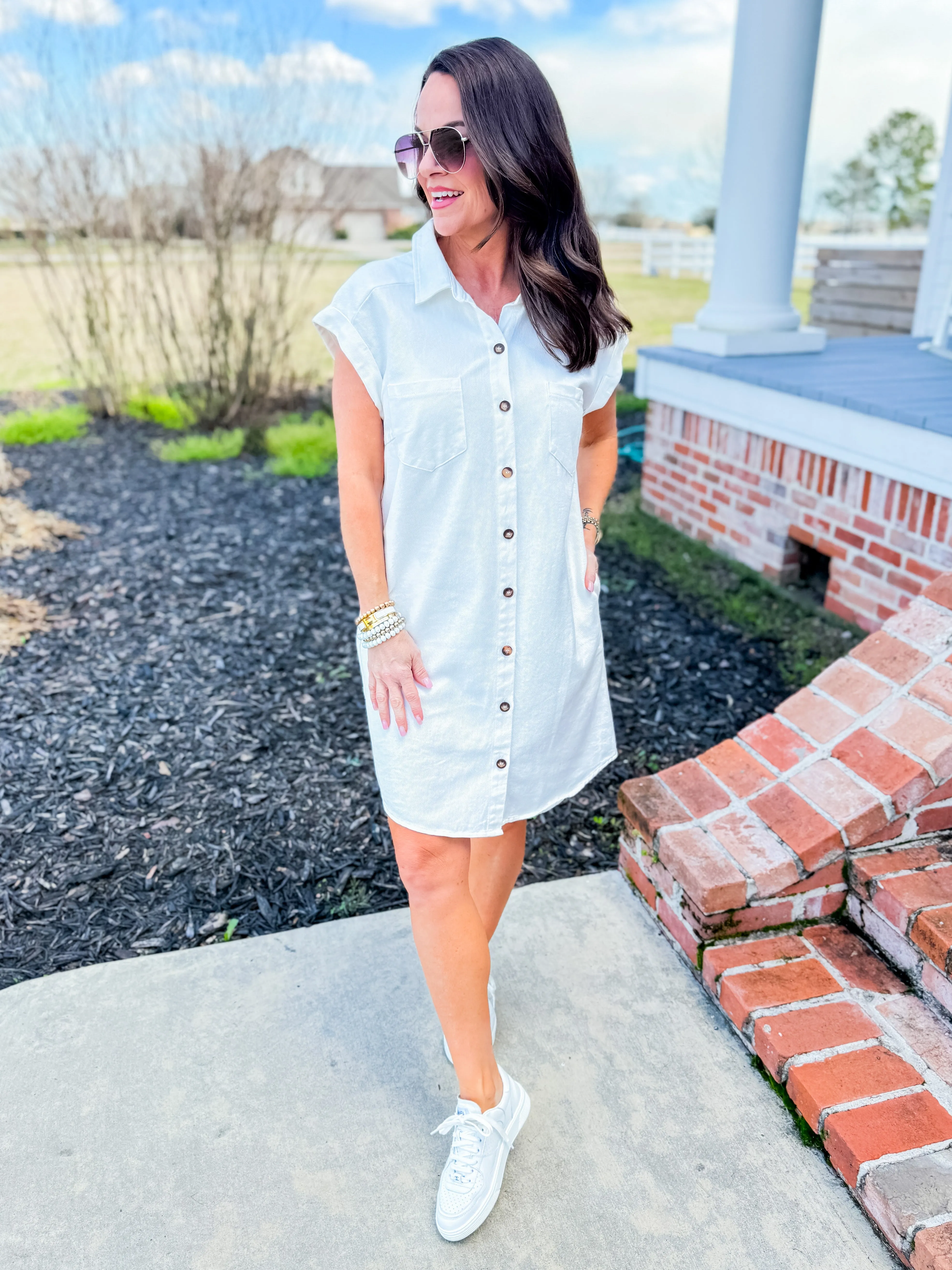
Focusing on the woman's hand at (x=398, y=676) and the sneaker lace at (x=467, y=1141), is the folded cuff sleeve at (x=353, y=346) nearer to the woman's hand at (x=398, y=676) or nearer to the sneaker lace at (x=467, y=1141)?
the woman's hand at (x=398, y=676)

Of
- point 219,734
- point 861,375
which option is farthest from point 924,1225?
point 861,375

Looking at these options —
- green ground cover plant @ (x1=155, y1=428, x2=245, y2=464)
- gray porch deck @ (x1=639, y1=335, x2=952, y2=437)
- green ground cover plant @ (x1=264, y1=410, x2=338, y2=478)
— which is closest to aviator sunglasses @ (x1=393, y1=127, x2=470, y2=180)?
gray porch deck @ (x1=639, y1=335, x2=952, y2=437)

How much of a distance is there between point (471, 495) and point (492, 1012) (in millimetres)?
1042

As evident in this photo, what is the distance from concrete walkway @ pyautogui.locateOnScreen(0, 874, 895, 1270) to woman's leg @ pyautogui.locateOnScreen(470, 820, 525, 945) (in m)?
0.26

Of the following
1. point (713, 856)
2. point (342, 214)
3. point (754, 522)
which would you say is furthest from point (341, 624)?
point (342, 214)

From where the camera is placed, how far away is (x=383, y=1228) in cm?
141

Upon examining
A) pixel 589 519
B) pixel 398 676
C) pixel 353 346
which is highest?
pixel 353 346

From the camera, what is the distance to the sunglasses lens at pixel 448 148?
128 centimetres

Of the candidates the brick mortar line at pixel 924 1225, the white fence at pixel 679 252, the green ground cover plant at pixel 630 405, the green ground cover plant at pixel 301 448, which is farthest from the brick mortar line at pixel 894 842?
the white fence at pixel 679 252

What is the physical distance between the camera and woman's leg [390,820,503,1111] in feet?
4.81

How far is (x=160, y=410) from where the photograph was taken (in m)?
6.71

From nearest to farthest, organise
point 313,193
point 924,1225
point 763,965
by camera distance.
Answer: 1. point 924,1225
2. point 763,965
3. point 313,193

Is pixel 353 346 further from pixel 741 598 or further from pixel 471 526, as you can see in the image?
pixel 741 598

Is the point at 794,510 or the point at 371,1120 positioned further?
the point at 794,510
